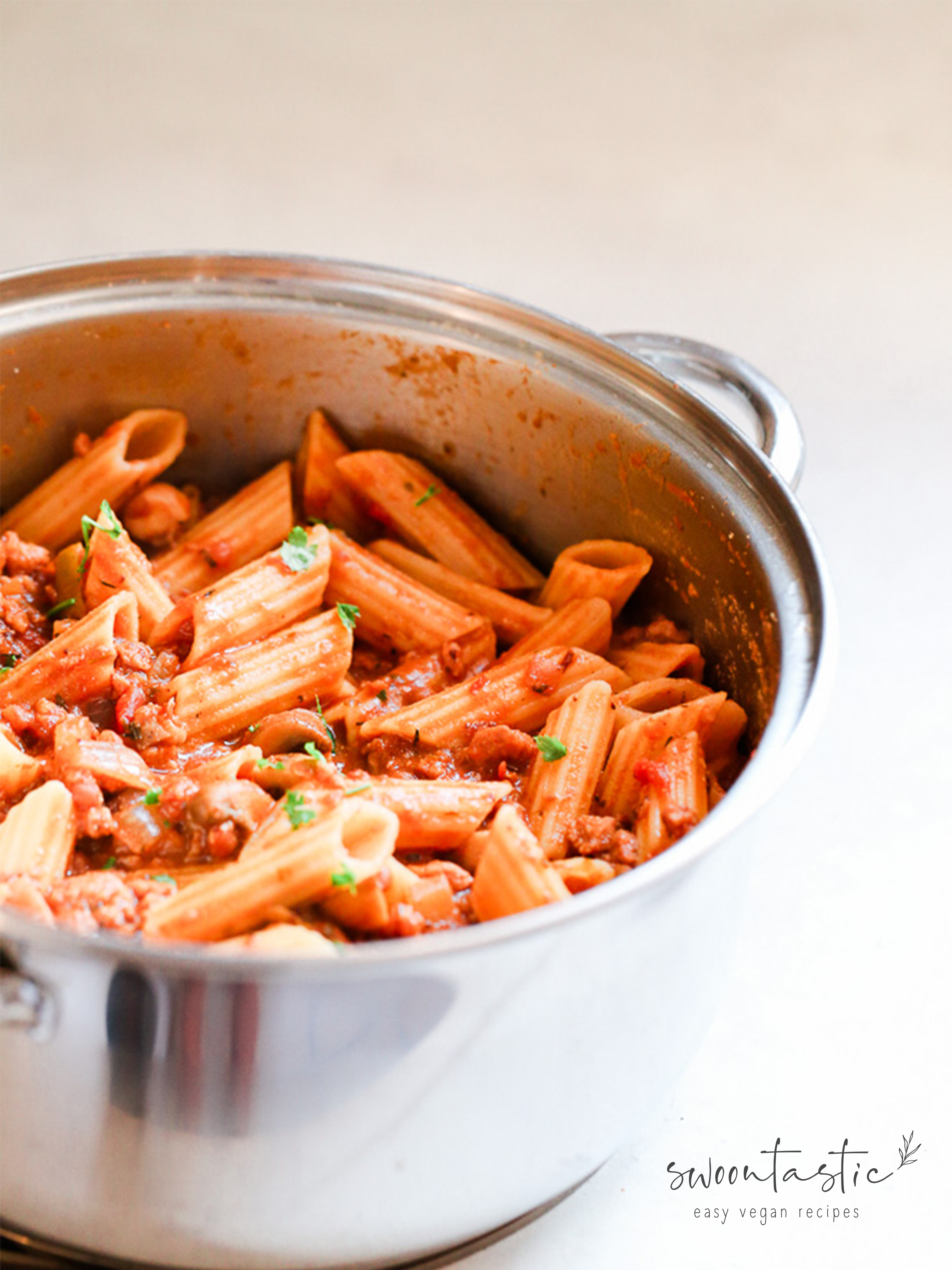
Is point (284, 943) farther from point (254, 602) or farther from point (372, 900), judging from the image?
point (254, 602)

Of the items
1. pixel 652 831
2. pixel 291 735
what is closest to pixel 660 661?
pixel 652 831

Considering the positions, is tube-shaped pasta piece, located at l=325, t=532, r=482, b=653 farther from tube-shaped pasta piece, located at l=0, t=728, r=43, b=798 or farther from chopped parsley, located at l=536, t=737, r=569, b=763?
tube-shaped pasta piece, located at l=0, t=728, r=43, b=798

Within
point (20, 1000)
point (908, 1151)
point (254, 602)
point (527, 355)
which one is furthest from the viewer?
point (527, 355)

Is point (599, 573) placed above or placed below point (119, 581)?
above

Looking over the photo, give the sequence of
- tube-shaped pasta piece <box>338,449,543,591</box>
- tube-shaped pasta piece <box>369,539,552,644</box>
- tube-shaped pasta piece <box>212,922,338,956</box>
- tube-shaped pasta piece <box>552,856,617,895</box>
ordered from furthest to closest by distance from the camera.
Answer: tube-shaped pasta piece <box>338,449,543,591</box>
tube-shaped pasta piece <box>369,539,552,644</box>
tube-shaped pasta piece <box>552,856,617,895</box>
tube-shaped pasta piece <box>212,922,338,956</box>

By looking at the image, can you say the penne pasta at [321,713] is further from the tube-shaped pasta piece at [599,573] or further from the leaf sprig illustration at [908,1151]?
the leaf sprig illustration at [908,1151]

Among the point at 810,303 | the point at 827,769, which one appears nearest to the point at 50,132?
the point at 810,303

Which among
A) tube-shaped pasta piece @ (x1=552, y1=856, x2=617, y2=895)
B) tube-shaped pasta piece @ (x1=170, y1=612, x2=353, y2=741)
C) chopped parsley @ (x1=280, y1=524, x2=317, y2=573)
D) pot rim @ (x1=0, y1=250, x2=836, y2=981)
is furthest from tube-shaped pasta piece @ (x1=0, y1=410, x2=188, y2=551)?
tube-shaped pasta piece @ (x1=552, y1=856, x2=617, y2=895)
